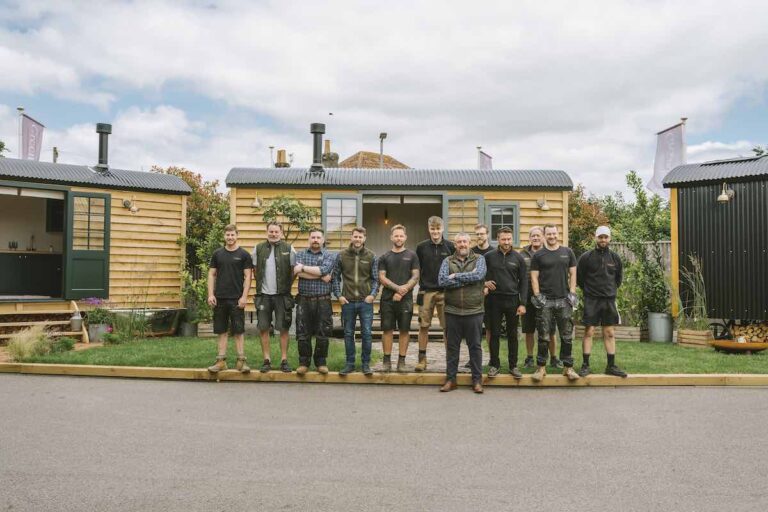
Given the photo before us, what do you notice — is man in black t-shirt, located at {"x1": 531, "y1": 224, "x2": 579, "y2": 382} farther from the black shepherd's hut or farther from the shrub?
the shrub

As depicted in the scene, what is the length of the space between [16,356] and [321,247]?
174 inches

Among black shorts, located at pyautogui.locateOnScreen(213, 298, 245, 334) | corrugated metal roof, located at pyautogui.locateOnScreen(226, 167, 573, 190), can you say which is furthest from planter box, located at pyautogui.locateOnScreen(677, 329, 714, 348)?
black shorts, located at pyautogui.locateOnScreen(213, 298, 245, 334)

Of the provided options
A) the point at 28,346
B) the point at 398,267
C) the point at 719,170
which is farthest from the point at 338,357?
the point at 719,170

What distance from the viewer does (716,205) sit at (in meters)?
10.2

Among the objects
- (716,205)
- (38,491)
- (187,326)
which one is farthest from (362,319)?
(716,205)

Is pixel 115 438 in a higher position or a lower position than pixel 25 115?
lower

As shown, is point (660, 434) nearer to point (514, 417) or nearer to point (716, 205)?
point (514, 417)

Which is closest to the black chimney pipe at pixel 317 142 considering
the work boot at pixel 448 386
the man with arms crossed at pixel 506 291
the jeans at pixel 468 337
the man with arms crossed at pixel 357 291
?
the man with arms crossed at pixel 357 291

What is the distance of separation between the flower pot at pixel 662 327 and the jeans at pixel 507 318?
4.90 meters

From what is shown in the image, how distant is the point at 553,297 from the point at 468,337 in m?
1.13

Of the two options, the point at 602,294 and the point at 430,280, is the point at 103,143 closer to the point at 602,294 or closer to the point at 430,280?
the point at 430,280

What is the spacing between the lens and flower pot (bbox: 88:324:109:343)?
9.93m

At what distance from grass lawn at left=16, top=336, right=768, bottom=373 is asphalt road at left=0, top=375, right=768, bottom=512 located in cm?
100

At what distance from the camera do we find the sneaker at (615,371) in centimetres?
648
